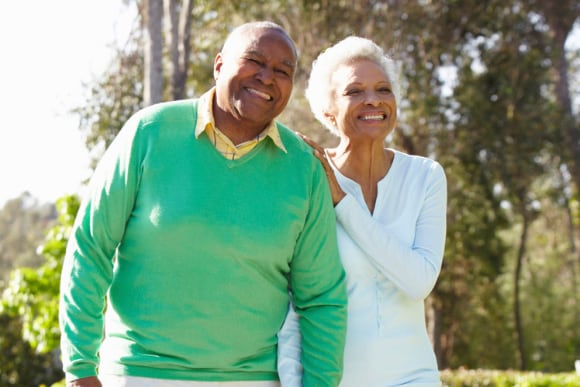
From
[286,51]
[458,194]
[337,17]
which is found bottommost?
[458,194]

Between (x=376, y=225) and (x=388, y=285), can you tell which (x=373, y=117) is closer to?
(x=376, y=225)

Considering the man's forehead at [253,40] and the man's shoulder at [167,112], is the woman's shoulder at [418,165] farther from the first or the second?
the man's shoulder at [167,112]

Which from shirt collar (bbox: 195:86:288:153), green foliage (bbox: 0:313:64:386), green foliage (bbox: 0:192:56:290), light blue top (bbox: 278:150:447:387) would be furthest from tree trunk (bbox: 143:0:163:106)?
green foliage (bbox: 0:192:56:290)

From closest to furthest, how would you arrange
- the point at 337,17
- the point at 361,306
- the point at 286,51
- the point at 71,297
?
the point at 71,297, the point at 286,51, the point at 361,306, the point at 337,17

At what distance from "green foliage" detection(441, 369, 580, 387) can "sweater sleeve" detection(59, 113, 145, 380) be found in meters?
7.20

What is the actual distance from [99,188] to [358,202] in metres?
0.95

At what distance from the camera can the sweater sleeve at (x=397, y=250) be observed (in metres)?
2.75

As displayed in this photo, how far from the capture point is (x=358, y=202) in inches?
115

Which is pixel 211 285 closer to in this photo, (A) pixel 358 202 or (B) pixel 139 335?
(B) pixel 139 335

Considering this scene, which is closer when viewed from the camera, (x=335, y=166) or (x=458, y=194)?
(x=335, y=166)

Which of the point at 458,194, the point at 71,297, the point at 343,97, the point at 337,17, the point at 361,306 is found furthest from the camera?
the point at 458,194

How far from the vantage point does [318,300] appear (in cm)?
260

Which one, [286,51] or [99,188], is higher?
[286,51]

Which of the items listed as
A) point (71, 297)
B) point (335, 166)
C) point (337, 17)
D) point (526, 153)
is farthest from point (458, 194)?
point (71, 297)
